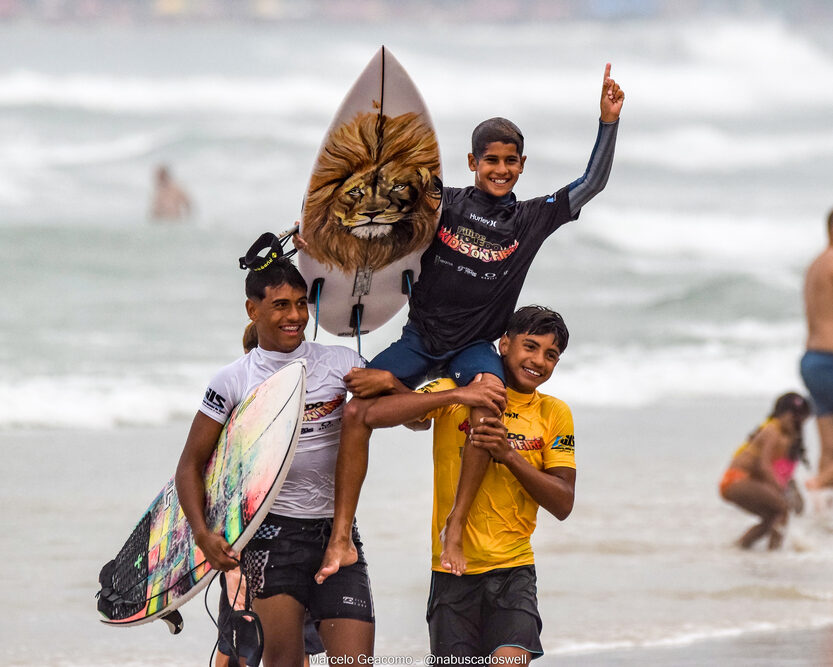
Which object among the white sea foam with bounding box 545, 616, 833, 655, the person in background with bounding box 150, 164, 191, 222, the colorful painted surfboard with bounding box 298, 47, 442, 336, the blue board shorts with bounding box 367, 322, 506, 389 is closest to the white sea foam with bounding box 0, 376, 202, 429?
the white sea foam with bounding box 545, 616, 833, 655

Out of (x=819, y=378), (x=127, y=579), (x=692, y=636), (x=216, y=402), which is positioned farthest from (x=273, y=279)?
(x=819, y=378)

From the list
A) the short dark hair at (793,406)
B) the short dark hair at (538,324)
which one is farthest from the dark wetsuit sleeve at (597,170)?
the short dark hair at (793,406)

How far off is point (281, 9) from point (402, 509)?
2554cm

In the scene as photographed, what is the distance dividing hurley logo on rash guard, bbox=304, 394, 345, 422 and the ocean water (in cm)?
183

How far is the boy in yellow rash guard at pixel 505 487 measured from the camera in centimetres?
339

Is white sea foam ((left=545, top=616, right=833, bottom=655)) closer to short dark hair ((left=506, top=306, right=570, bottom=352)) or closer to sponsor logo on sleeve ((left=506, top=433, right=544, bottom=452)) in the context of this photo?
sponsor logo on sleeve ((left=506, top=433, right=544, bottom=452))

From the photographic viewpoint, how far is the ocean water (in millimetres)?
6434

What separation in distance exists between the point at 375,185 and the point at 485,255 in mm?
413

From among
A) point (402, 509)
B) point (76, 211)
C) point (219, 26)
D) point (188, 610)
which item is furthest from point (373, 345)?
point (219, 26)

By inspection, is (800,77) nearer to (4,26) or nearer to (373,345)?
(4,26)

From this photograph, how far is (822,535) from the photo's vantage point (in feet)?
23.4

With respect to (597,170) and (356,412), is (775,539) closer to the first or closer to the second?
(597,170)

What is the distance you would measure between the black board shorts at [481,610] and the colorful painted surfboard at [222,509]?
0.55 meters

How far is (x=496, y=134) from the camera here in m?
3.70
